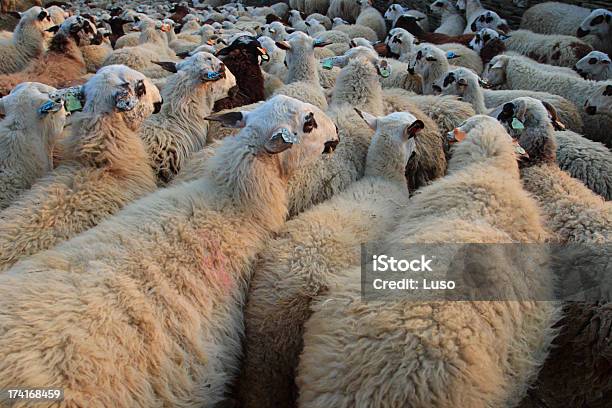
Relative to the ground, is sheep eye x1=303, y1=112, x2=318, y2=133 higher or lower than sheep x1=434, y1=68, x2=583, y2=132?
higher

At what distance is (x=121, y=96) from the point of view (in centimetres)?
402

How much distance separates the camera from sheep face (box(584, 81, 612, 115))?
6172 millimetres

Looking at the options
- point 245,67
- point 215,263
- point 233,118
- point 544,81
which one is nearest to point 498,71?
point 544,81

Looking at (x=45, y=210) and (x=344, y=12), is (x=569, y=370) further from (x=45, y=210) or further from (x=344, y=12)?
(x=344, y=12)

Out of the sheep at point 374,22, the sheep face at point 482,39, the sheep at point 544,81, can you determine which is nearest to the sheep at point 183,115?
the sheep at point 544,81

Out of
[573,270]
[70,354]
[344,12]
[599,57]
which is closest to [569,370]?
[573,270]

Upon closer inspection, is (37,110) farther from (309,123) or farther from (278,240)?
(278,240)

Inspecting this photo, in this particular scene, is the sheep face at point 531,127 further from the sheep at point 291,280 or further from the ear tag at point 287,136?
the ear tag at point 287,136

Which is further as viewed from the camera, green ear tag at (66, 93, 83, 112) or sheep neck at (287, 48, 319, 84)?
sheep neck at (287, 48, 319, 84)

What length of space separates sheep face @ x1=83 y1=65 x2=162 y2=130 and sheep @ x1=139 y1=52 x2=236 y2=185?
256 mm

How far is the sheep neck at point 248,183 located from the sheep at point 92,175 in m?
0.76

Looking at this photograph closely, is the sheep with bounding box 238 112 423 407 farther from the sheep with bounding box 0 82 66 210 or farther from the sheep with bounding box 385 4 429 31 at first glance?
the sheep with bounding box 385 4 429 31

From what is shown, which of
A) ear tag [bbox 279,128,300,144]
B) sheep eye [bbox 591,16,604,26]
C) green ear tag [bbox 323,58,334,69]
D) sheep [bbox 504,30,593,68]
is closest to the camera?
ear tag [bbox 279,128,300,144]

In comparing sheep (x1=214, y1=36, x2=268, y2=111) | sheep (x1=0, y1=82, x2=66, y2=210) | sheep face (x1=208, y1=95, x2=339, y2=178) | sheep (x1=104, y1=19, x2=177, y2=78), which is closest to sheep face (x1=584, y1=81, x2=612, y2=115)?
sheep (x1=214, y1=36, x2=268, y2=111)
